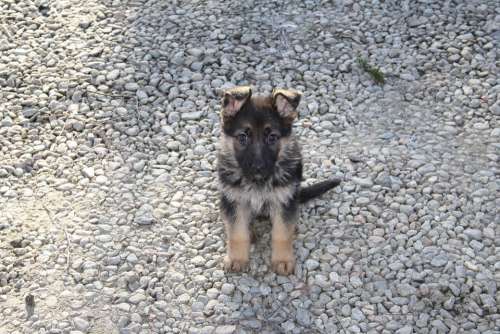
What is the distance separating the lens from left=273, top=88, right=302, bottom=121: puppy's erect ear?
6520 mm

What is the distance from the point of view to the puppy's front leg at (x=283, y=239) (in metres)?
6.83

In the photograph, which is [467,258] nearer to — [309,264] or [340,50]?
[309,264]

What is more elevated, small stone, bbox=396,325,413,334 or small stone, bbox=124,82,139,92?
small stone, bbox=124,82,139,92

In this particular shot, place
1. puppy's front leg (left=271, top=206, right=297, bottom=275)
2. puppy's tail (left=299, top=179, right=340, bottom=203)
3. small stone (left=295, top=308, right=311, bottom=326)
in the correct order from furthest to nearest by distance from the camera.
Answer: puppy's tail (left=299, top=179, right=340, bottom=203) < puppy's front leg (left=271, top=206, right=297, bottom=275) < small stone (left=295, top=308, right=311, bottom=326)

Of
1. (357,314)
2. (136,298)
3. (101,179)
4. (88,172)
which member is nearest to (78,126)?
(88,172)

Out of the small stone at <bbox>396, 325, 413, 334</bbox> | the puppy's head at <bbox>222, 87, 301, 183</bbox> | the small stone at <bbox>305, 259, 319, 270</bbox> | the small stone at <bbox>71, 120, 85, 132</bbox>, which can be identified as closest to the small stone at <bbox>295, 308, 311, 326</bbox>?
the small stone at <bbox>305, 259, 319, 270</bbox>

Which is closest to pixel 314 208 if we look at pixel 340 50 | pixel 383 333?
pixel 383 333

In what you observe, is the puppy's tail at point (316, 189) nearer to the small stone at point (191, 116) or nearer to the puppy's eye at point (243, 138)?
Result: the puppy's eye at point (243, 138)

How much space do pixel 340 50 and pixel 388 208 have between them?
9.18 ft

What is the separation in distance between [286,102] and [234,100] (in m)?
0.43

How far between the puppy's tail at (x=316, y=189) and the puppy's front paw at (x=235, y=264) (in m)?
0.92

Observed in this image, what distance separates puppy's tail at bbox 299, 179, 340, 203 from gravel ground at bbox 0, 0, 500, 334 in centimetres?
17

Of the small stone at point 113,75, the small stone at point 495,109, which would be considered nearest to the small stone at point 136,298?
the small stone at point 113,75

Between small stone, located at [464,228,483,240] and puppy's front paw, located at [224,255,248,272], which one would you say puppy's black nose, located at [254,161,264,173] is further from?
small stone, located at [464,228,483,240]
